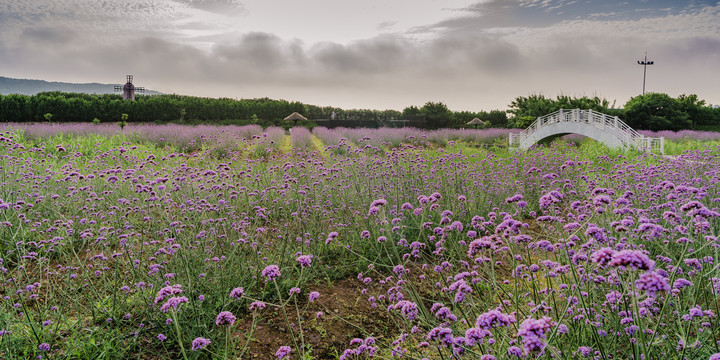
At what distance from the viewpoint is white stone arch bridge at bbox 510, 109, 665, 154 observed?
56.8 ft

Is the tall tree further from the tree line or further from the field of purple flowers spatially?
the field of purple flowers

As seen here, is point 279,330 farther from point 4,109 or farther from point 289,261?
point 4,109

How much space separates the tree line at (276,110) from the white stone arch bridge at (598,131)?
37.3ft

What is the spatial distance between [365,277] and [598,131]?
1966cm

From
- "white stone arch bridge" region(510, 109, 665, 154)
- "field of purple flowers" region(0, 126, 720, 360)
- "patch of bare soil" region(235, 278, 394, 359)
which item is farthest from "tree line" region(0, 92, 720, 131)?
"patch of bare soil" region(235, 278, 394, 359)

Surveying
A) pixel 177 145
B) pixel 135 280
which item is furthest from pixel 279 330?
pixel 177 145

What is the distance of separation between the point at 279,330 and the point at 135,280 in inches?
53.1

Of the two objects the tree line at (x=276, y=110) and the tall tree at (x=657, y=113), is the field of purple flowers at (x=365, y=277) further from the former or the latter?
the tall tree at (x=657, y=113)

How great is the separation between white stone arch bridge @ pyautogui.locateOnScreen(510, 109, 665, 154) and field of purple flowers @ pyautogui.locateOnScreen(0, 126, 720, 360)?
1108cm

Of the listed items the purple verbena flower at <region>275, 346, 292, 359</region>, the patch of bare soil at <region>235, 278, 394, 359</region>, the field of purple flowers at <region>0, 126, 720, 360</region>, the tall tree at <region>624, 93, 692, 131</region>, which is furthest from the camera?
the tall tree at <region>624, 93, 692, 131</region>

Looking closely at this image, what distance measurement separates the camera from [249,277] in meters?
4.04

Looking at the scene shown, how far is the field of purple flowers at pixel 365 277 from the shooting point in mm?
2191

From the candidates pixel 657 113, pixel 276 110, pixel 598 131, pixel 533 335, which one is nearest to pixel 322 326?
pixel 533 335

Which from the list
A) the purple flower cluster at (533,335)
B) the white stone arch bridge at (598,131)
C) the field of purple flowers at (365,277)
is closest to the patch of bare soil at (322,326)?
the field of purple flowers at (365,277)
